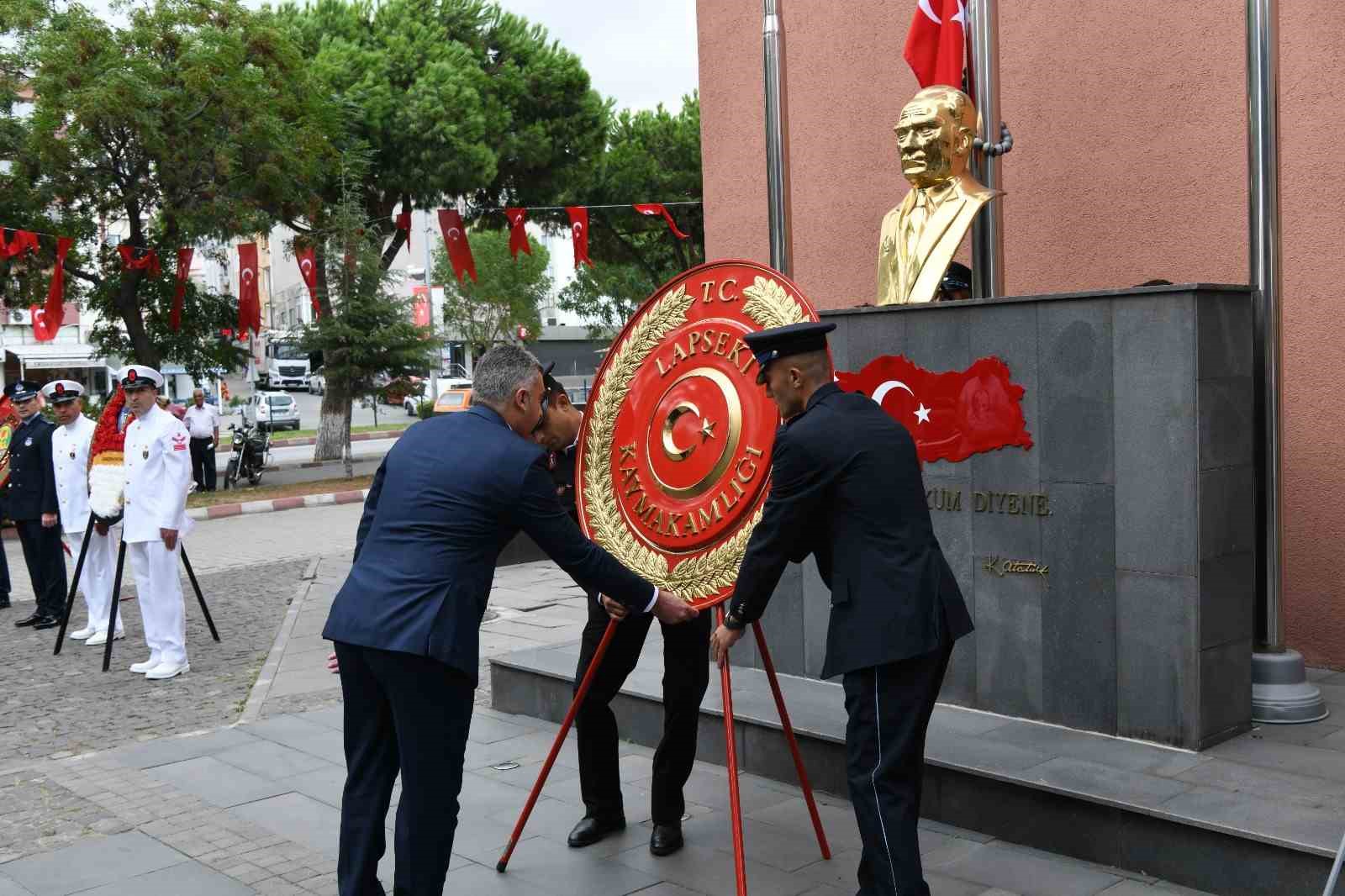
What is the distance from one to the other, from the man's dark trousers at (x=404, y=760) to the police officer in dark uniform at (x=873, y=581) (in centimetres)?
107

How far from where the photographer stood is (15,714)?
7344mm

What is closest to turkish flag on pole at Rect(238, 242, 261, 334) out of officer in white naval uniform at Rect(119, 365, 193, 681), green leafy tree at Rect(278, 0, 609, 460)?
green leafy tree at Rect(278, 0, 609, 460)

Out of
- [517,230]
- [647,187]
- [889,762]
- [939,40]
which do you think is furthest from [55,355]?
[889,762]

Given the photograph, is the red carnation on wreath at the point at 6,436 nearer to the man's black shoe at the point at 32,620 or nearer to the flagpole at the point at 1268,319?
the man's black shoe at the point at 32,620

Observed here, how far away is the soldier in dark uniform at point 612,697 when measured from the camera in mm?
4586

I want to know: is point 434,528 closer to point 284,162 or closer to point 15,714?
point 15,714

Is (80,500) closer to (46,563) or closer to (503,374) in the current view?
(46,563)

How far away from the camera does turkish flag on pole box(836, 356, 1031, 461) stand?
5383 millimetres

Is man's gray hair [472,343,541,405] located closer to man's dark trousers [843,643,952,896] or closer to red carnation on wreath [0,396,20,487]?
man's dark trousers [843,643,952,896]

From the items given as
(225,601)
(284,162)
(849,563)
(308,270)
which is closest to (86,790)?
(849,563)

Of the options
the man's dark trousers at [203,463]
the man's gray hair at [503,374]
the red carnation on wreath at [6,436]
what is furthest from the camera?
the man's dark trousers at [203,463]

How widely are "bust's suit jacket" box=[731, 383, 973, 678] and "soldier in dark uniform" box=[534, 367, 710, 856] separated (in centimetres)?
92

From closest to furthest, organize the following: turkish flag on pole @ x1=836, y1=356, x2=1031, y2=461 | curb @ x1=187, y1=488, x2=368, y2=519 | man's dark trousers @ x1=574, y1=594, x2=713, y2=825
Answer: man's dark trousers @ x1=574, y1=594, x2=713, y2=825, turkish flag on pole @ x1=836, y1=356, x2=1031, y2=461, curb @ x1=187, y1=488, x2=368, y2=519

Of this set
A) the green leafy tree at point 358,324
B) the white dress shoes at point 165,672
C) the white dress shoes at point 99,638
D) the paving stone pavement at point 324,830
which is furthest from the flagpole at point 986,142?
the green leafy tree at point 358,324
